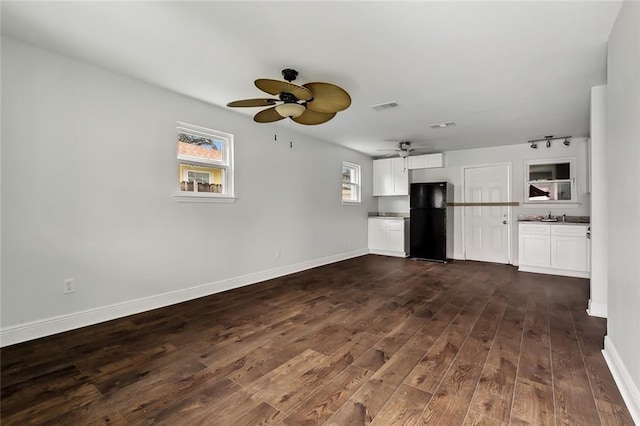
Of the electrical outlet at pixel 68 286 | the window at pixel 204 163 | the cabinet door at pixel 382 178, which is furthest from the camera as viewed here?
the cabinet door at pixel 382 178

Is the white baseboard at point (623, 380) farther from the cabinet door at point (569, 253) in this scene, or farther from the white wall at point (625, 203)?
the cabinet door at point (569, 253)

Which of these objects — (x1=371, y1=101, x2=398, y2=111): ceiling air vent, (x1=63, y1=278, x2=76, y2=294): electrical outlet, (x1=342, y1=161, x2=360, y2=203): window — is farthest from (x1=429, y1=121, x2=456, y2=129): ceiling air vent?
(x1=63, y1=278, x2=76, y2=294): electrical outlet

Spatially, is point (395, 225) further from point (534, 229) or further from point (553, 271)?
point (553, 271)

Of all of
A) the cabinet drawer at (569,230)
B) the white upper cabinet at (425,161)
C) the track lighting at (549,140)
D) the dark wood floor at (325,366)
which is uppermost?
the track lighting at (549,140)

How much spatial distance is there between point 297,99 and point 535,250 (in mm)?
5086

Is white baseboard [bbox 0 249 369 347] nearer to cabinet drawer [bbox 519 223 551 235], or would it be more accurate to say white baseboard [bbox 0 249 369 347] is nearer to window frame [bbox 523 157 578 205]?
cabinet drawer [bbox 519 223 551 235]

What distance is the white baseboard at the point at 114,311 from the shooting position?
2.43 meters

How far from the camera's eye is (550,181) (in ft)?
18.3

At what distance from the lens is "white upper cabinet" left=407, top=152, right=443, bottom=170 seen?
641cm

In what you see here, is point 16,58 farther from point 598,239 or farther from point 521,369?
point 598,239

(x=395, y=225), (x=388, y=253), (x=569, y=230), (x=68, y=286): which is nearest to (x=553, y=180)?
(x=569, y=230)

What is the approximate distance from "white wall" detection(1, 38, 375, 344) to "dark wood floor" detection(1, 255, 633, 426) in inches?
16.1

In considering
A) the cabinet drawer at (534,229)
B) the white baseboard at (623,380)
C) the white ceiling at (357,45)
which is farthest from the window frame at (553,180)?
the white baseboard at (623,380)

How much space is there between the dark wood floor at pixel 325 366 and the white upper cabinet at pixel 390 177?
3747mm
